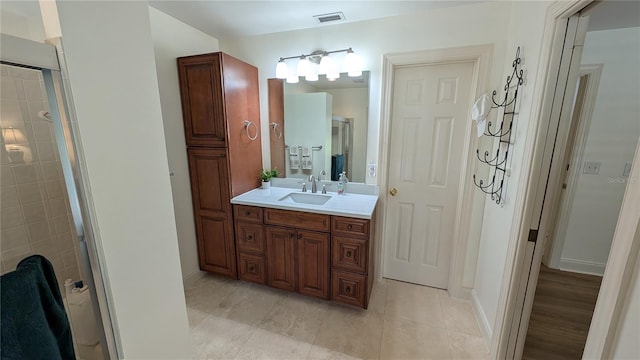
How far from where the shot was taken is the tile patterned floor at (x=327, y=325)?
5.68ft

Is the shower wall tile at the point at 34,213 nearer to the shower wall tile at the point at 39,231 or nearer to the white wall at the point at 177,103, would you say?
the shower wall tile at the point at 39,231

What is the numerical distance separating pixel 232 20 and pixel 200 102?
0.76 m

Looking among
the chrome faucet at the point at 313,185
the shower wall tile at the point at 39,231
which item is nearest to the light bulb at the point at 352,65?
the chrome faucet at the point at 313,185

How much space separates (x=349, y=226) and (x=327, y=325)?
0.82 meters

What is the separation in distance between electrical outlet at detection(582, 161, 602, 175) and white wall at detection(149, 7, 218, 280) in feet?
12.7

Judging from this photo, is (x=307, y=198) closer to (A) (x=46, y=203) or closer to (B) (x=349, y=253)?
(B) (x=349, y=253)

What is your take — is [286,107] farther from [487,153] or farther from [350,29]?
[487,153]

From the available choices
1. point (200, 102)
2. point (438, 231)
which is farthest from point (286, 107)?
point (438, 231)

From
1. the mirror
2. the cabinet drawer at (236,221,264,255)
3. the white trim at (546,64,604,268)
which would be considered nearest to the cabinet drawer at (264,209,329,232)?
the cabinet drawer at (236,221,264,255)

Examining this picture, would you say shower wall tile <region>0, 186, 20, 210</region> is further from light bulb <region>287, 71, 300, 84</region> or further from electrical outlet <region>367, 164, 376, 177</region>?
electrical outlet <region>367, 164, 376, 177</region>

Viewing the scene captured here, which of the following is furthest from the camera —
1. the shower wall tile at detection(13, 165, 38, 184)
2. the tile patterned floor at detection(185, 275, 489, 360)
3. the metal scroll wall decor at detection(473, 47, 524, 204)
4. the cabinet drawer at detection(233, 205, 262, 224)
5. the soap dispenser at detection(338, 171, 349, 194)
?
the soap dispenser at detection(338, 171, 349, 194)

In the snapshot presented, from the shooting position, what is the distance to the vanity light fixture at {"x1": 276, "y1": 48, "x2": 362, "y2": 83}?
2188 millimetres

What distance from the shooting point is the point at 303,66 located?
2.29 m

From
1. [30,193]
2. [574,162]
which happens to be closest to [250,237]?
[30,193]
